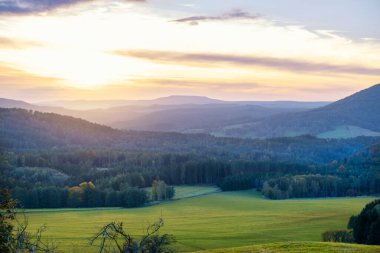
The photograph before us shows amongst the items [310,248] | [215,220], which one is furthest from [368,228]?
[215,220]

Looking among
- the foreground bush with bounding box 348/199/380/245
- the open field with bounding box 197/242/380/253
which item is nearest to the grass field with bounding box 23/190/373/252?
the foreground bush with bounding box 348/199/380/245

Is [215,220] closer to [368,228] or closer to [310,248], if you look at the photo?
[368,228]

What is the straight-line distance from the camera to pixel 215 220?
96.1m

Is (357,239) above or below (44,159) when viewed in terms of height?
below

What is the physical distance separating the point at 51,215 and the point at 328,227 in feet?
184

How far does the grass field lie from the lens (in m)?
71.4

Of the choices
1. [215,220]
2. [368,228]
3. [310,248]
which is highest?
[310,248]

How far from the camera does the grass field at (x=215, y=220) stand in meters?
71.4

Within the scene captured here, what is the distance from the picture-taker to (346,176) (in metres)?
171

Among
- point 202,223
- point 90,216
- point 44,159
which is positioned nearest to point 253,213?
point 202,223

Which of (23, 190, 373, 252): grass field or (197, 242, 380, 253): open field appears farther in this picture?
(23, 190, 373, 252): grass field

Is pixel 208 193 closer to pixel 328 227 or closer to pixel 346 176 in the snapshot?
pixel 346 176

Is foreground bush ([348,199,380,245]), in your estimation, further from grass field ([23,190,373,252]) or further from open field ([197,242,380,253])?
open field ([197,242,380,253])

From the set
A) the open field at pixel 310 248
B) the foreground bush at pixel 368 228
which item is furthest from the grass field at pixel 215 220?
the open field at pixel 310 248
